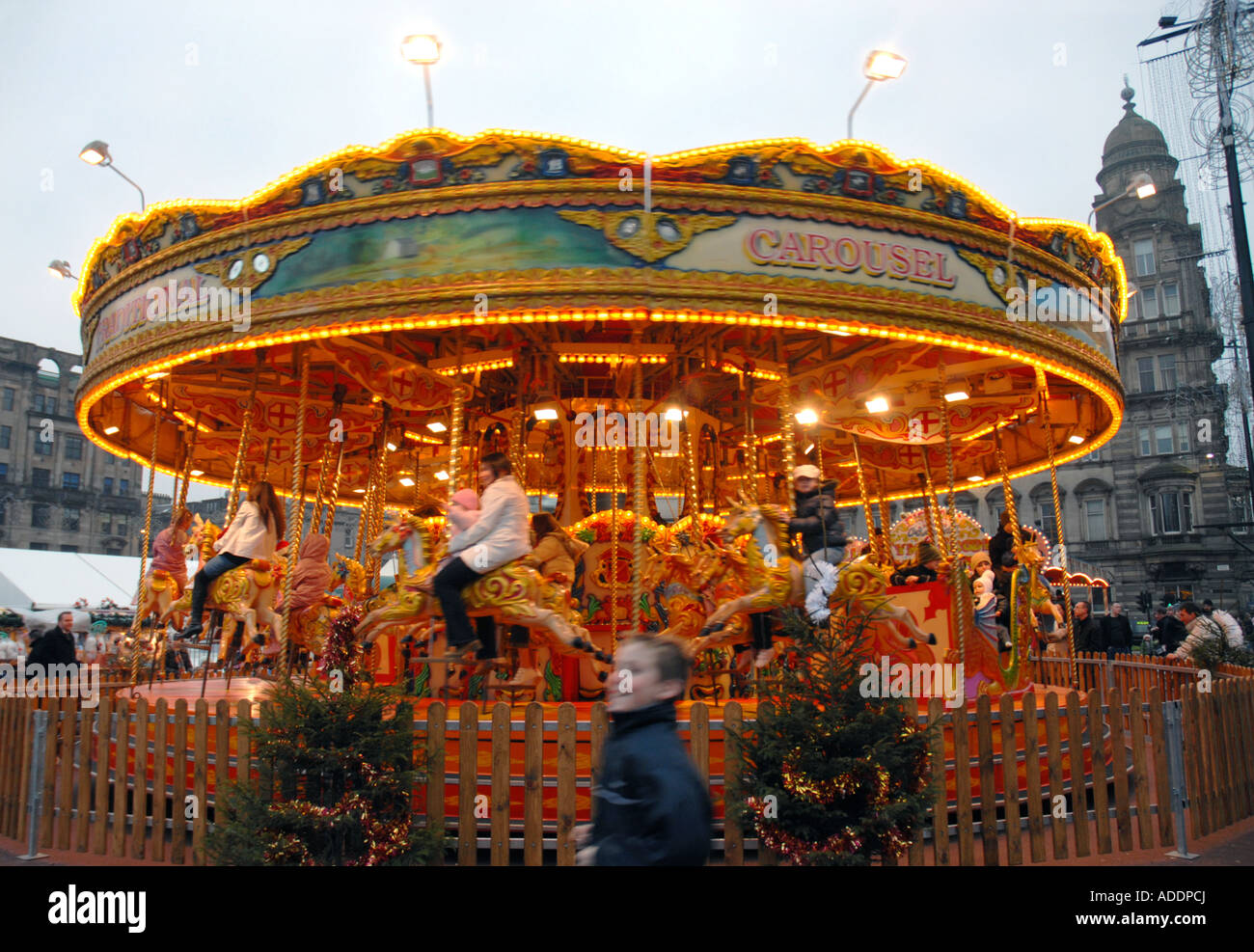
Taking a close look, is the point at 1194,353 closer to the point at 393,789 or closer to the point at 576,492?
the point at 576,492

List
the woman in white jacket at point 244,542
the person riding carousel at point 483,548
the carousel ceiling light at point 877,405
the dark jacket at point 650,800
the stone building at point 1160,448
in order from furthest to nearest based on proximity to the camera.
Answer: the stone building at point 1160,448, the carousel ceiling light at point 877,405, the woman in white jacket at point 244,542, the person riding carousel at point 483,548, the dark jacket at point 650,800

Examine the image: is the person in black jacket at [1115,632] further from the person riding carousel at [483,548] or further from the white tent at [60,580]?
the white tent at [60,580]

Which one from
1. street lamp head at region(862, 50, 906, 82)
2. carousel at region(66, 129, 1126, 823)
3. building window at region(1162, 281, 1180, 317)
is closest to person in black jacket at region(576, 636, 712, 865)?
carousel at region(66, 129, 1126, 823)

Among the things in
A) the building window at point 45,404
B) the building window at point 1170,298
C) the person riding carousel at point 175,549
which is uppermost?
the building window at point 45,404

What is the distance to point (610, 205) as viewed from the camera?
7211 millimetres

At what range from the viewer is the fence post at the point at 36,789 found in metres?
A: 6.57

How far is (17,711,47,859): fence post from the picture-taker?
259 inches

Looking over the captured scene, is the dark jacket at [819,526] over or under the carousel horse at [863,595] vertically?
over

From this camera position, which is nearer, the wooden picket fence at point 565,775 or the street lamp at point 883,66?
the wooden picket fence at point 565,775

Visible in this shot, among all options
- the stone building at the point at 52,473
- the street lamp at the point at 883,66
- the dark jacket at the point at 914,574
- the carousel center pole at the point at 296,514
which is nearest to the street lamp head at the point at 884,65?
the street lamp at the point at 883,66

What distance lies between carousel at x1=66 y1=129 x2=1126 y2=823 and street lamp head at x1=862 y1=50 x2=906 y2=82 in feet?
2.04

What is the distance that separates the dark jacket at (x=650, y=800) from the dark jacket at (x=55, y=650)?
1182cm

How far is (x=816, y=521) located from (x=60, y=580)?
2849 cm
